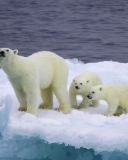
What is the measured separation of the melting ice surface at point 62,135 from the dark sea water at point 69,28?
10722 millimetres

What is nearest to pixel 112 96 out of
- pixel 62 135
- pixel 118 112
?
pixel 118 112

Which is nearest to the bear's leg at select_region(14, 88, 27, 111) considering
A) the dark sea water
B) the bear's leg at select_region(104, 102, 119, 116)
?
the bear's leg at select_region(104, 102, 119, 116)

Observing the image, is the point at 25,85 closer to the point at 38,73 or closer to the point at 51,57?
the point at 38,73

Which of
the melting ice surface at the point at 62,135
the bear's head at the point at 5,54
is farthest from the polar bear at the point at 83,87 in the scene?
the bear's head at the point at 5,54

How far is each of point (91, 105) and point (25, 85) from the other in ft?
4.93

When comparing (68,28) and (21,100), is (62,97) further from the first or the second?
(68,28)

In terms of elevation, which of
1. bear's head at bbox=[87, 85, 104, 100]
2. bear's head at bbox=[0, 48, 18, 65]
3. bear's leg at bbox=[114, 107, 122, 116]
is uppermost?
bear's head at bbox=[0, 48, 18, 65]

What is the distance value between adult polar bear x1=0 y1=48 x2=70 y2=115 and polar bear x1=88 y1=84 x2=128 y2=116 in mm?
426

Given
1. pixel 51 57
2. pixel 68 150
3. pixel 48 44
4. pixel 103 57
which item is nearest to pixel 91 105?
pixel 51 57

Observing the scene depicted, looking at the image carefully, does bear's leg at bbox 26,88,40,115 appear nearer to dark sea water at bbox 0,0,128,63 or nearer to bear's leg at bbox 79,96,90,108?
bear's leg at bbox 79,96,90,108

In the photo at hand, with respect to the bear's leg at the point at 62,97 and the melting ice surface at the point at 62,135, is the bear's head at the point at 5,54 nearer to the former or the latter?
the melting ice surface at the point at 62,135

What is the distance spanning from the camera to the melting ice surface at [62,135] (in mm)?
6965

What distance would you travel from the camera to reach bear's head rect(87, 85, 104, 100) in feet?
27.4

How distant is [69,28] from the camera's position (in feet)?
84.2
